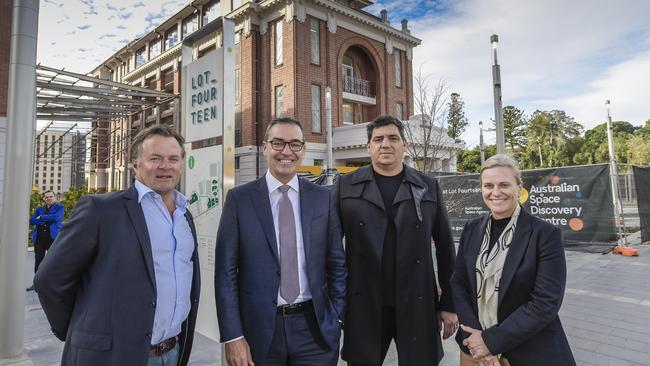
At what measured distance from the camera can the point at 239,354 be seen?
201 centimetres

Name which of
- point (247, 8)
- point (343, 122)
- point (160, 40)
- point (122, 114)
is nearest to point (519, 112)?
point (343, 122)

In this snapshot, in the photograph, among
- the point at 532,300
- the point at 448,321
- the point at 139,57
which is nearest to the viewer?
the point at 532,300

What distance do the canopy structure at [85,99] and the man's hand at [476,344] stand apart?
12.8m

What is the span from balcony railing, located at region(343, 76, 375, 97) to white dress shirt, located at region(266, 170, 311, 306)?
76.4 feet

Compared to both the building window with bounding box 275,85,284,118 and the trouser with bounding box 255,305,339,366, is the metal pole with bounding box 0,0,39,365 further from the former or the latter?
the building window with bounding box 275,85,284,118

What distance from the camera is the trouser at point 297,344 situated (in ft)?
6.78

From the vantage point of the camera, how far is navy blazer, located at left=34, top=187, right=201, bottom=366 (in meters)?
1.70

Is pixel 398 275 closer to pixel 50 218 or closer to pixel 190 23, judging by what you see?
pixel 50 218

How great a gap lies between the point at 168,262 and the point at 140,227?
0.24 metres

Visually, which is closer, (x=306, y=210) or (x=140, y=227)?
(x=140, y=227)

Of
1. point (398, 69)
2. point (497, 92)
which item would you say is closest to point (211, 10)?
point (398, 69)

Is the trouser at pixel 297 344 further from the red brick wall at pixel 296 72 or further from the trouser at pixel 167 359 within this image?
the red brick wall at pixel 296 72

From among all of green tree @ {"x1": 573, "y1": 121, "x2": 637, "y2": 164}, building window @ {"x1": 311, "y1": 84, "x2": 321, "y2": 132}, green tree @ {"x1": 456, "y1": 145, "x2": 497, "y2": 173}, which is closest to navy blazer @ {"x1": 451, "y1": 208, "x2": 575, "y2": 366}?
building window @ {"x1": 311, "y1": 84, "x2": 321, "y2": 132}

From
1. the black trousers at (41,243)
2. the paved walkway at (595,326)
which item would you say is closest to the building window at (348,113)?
the paved walkway at (595,326)
